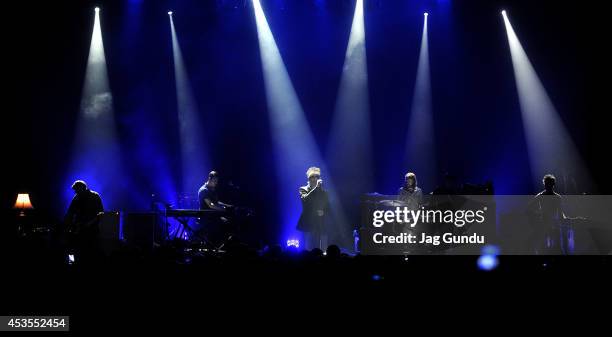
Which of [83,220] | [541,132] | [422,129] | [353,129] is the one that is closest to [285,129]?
[353,129]

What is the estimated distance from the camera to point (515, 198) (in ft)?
35.0

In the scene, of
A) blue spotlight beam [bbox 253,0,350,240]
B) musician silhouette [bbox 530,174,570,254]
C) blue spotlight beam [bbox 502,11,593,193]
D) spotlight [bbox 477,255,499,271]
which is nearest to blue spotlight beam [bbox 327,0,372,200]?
blue spotlight beam [bbox 253,0,350,240]

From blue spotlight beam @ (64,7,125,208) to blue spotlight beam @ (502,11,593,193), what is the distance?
9.07 m

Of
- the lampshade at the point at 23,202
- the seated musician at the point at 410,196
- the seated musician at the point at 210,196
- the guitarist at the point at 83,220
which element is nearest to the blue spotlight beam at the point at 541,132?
the seated musician at the point at 410,196

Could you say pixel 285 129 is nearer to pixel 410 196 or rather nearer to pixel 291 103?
pixel 291 103

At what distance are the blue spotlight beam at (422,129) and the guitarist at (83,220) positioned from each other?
6.94 metres

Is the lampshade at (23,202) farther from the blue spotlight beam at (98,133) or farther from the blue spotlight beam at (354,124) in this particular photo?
the blue spotlight beam at (354,124)

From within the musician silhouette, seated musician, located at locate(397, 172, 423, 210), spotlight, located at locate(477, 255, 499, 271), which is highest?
seated musician, located at locate(397, 172, 423, 210)

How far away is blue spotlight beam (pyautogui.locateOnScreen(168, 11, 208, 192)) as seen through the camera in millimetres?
11984

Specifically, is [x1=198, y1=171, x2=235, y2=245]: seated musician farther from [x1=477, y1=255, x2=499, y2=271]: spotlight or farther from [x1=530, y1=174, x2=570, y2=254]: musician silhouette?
[x1=477, y1=255, x2=499, y2=271]: spotlight

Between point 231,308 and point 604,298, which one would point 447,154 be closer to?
point 604,298

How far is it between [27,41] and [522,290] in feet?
37.0

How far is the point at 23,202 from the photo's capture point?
9.75 m

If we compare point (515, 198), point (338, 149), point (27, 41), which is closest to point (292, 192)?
point (338, 149)
